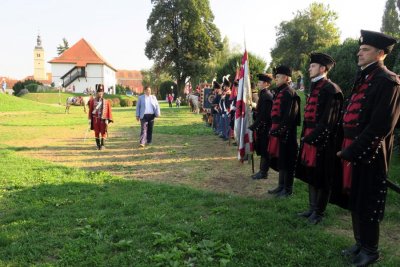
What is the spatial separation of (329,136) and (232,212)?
1828mm

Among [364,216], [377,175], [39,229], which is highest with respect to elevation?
[377,175]

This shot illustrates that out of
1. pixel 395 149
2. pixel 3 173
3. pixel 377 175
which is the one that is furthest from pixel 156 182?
pixel 395 149

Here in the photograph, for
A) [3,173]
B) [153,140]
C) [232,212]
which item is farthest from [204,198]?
[153,140]

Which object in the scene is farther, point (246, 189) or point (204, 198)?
point (246, 189)

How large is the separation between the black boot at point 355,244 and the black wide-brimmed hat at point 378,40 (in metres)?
1.74

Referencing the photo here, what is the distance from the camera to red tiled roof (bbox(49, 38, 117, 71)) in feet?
255

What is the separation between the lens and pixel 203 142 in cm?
1376

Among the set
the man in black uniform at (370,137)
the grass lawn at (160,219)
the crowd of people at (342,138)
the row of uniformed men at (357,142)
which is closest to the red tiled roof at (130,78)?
the grass lawn at (160,219)

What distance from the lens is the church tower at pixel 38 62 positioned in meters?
130

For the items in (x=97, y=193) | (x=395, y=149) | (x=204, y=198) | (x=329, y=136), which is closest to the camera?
(x=329, y=136)

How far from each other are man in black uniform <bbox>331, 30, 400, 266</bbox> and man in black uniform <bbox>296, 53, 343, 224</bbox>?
0.80m

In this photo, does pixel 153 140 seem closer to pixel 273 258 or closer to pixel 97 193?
pixel 97 193

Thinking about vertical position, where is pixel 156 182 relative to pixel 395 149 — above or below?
below

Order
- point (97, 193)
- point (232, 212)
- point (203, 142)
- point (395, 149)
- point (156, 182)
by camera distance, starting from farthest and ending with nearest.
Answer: point (203, 142) → point (395, 149) → point (156, 182) → point (97, 193) → point (232, 212)
